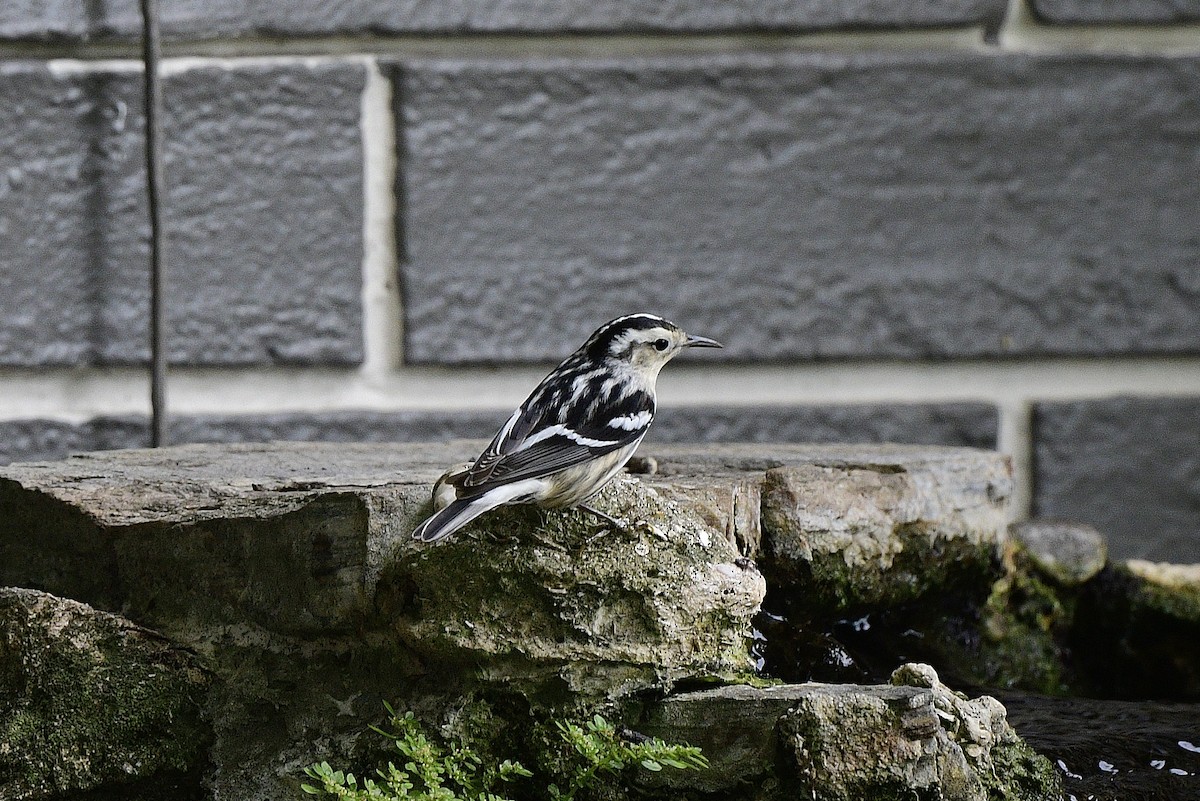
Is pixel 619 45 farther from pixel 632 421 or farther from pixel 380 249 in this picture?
pixel 632 421

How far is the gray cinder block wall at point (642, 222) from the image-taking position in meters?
3.40

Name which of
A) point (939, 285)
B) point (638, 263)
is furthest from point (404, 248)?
point (939, 285)

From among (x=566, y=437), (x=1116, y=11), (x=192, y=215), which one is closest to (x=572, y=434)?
(x=566, y=437)

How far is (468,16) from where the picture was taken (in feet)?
11.5

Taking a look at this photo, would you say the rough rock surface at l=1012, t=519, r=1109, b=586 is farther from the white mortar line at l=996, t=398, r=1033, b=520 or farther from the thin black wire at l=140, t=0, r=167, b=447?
the thin black wire at l=140, t=0, r=167, b=447

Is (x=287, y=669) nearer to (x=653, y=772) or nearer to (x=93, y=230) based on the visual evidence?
(x=653, y=772)

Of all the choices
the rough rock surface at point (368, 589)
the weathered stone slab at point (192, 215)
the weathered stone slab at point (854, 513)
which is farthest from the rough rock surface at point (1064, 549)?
the weathered stone slab at point (192, 215)

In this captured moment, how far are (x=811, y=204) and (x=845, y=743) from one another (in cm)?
214

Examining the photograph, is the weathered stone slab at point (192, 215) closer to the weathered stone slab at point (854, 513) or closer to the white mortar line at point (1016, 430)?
the weathered stone slab at point (854, 513)

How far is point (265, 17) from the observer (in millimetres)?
3418

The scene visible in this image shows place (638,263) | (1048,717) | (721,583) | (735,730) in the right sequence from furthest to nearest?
(638,263) < (1048,717) < (721,583) < (735,730)

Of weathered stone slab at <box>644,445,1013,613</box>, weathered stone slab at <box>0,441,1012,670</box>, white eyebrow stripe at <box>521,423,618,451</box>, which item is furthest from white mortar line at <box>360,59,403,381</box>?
white eyebrow stripe at <box>521,423,618,451</box>

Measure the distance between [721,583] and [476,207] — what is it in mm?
1789

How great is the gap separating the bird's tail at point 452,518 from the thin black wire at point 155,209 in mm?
1631
